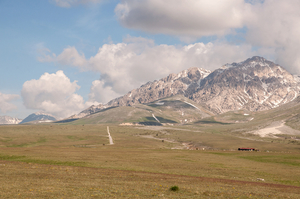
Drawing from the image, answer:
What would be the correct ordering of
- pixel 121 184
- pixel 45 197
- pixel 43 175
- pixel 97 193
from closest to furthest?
1. pixel 45 197
2. pixel 97 193
3. pixel 121 184
4. pixel 43 175

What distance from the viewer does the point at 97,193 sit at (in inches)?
1070

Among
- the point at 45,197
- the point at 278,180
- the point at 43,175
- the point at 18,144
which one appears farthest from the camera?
the point at 18,144

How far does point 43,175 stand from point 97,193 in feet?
45.1

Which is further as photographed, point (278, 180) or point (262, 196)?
point (278, 180)

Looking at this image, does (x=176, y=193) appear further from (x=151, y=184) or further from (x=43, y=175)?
(x=43, y=175)

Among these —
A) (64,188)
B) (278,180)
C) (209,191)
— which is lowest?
(278,180)

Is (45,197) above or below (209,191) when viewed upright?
above

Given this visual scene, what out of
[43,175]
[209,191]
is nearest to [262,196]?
[209,191]

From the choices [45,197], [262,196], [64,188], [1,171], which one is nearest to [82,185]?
[64,188]

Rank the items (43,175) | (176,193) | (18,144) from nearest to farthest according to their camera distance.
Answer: (176,193), (43,175), (18,144)

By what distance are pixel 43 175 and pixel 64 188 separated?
9.83 meters

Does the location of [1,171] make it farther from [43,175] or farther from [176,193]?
[176,193]

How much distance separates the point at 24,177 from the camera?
34.4 m

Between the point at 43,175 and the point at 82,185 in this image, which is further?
the point at 43,175
